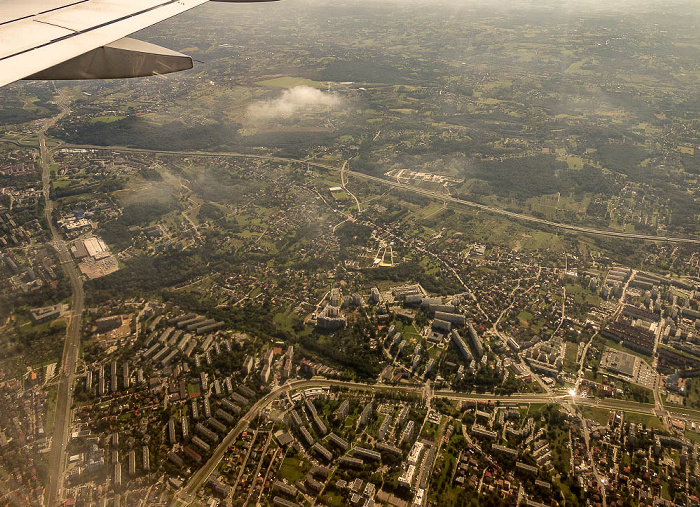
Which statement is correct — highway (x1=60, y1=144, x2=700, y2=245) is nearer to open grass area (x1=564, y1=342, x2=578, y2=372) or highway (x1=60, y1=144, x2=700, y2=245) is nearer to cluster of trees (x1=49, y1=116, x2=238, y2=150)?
cluster of trees (x1=49, y1=116, x2=238, y2=150)

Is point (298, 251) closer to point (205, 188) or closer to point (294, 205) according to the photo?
point (294, 205)

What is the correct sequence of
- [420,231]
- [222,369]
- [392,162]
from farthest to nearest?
[392,162] → [420,231] → [222,369]

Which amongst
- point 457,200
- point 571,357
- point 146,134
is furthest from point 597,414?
point 146,134

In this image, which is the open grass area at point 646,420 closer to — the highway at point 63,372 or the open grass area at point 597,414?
the open grass area at point 597,414

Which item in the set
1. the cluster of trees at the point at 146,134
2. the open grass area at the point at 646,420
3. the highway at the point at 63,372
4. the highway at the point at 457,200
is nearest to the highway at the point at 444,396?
the open grass area at the point at 646,420

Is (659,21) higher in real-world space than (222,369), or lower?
higher

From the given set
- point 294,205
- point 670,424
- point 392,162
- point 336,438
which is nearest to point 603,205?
point 392,162

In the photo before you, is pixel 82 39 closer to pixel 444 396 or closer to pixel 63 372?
pixel 444 396
